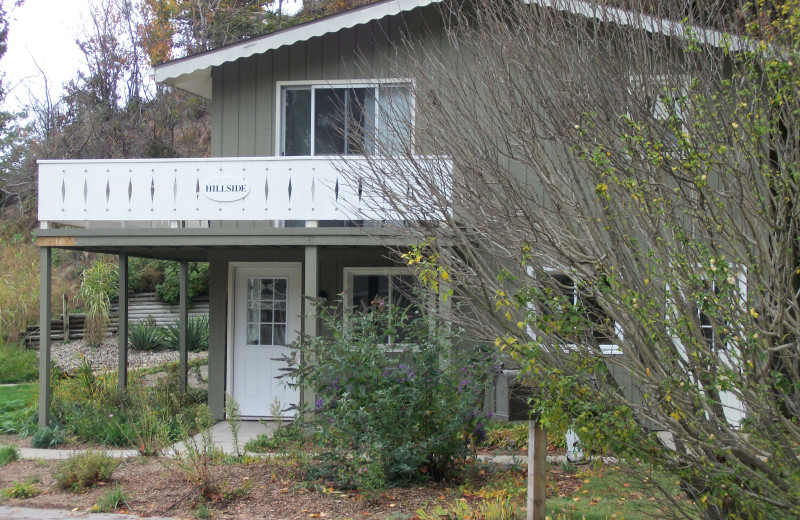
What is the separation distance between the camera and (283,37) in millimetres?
12016

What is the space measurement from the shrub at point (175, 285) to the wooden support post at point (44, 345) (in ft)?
38.1

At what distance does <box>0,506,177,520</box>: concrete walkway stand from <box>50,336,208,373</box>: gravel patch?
38.7 feet

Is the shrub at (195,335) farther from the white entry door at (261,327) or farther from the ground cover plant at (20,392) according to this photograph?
Result: the white entry door at (261,327)

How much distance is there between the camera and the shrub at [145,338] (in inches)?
836

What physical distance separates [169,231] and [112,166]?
1.21 m

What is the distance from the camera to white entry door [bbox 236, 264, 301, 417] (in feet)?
43.2

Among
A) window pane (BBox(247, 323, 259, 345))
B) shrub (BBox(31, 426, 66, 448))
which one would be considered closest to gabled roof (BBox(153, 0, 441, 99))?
window pane (BBox(247, 323, 259, 345))

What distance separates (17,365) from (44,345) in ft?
25.9

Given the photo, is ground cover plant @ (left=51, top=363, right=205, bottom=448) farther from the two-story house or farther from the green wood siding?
the green wood siding

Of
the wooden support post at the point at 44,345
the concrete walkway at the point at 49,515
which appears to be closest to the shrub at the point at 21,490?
the concrete walkway at the point at 49,515

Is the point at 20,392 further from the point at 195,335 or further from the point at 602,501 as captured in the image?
the point at 602,501

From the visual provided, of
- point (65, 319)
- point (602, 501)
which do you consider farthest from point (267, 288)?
point (65, 319)

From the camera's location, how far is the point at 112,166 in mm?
11188

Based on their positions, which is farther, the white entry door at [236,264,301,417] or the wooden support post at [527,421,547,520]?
the white entry door at [236,264,301,417]
